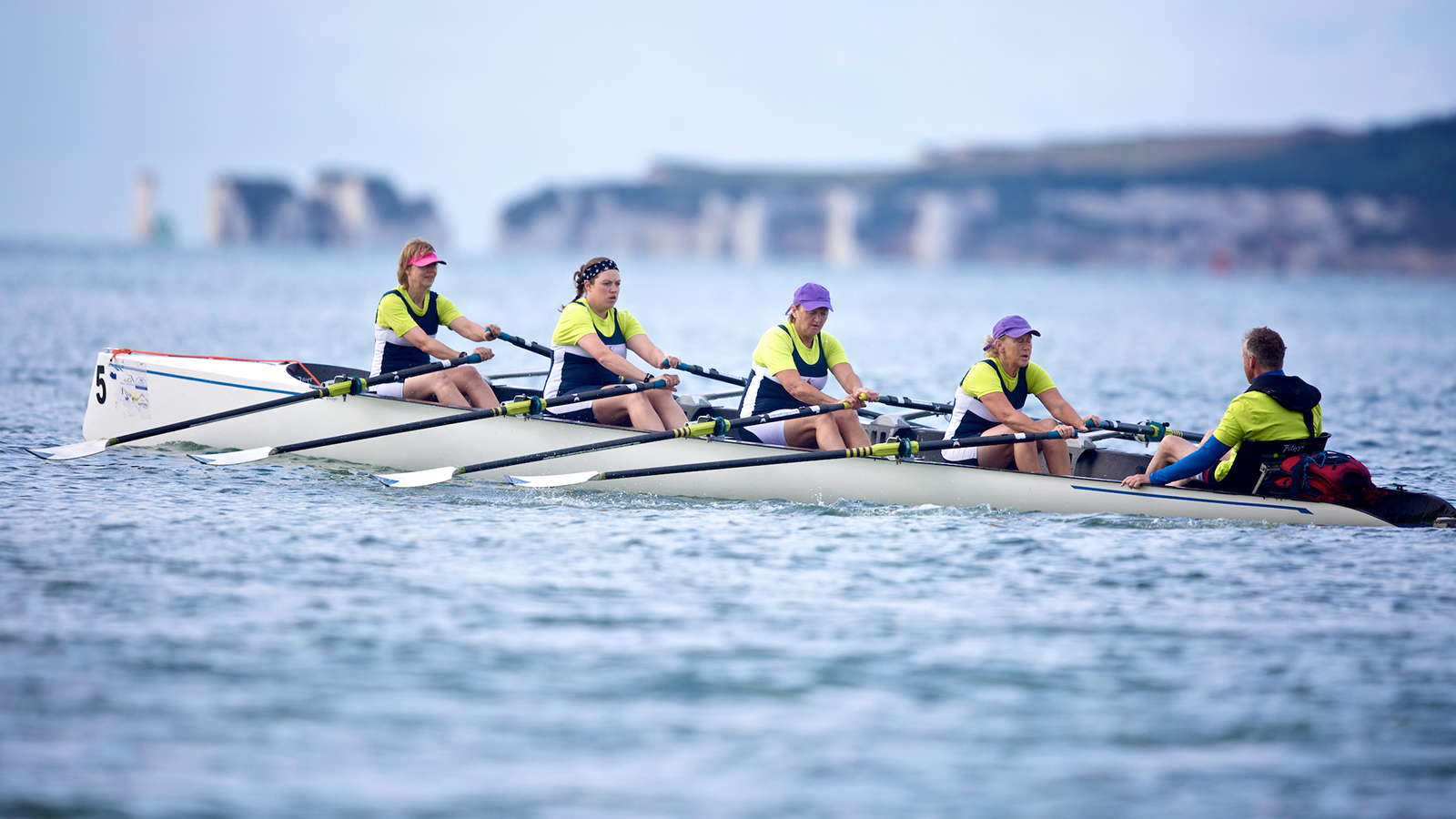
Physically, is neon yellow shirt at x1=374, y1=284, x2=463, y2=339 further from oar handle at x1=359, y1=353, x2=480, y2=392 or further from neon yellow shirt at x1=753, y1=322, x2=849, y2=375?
neon yellow shirt at x1=753, y1=322, x2=849, y2=375

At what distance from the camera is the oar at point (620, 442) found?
981cm

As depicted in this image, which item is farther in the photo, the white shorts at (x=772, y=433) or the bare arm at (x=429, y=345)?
the bare arm at (x=429, y=345)

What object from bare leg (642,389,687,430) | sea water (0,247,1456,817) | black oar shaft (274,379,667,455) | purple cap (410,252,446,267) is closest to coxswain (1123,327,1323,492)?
sea water (0,247,1456,817)

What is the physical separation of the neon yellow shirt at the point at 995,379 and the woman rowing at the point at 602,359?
2.28 m

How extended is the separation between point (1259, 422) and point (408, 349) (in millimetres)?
6540

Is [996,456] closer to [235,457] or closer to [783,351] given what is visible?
[783,351]

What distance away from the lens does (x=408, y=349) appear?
1116 cm

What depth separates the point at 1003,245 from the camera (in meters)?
148

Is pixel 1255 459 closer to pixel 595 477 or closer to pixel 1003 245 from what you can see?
pixel 595 477

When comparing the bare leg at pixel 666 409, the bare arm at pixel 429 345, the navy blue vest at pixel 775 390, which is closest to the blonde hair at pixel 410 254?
the bare arm at pixel 429 345

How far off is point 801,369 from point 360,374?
441 cm

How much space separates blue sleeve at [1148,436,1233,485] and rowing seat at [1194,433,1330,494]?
0.13 m

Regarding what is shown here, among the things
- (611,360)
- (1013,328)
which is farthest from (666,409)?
(1013,328)

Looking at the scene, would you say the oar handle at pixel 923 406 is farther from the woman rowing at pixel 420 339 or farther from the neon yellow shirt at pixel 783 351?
the woman rowing at pixel 420 339
